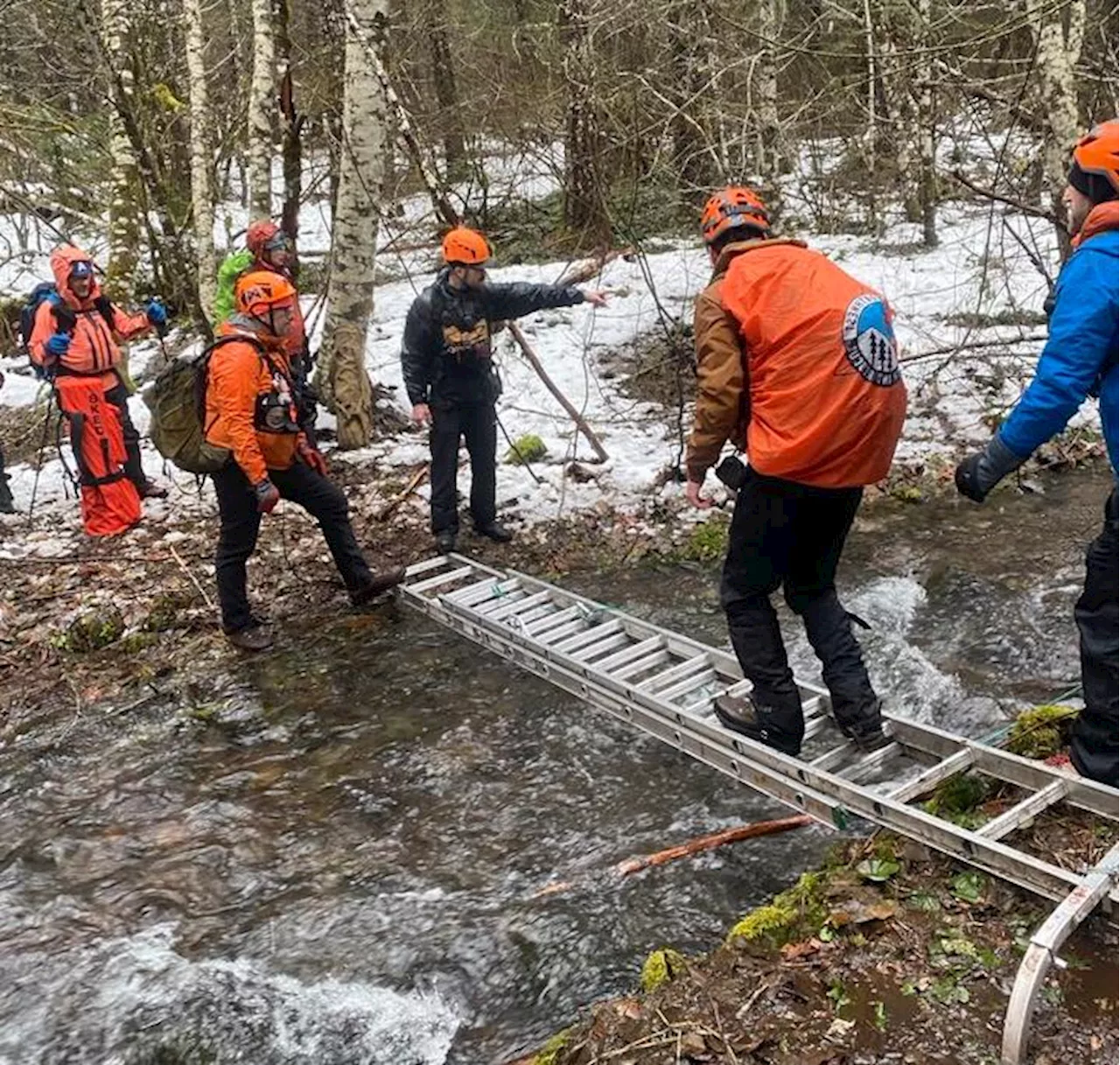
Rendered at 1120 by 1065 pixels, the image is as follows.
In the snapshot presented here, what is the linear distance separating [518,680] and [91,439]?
4370mm

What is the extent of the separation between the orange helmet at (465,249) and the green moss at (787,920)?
466 cm

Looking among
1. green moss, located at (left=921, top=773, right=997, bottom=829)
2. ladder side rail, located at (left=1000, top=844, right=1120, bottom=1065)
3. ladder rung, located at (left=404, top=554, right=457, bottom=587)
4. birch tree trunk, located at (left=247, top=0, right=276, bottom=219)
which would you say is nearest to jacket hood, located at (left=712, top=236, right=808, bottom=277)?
green moss, located at (left=921, top=773, right=997, bottom=829)

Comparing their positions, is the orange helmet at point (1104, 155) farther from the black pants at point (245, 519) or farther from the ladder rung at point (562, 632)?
the black pants at point (245, 519)

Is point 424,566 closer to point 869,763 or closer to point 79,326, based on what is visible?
point 79,326

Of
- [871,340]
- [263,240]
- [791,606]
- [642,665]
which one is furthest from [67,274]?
[871,340]

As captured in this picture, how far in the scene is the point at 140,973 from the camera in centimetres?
404

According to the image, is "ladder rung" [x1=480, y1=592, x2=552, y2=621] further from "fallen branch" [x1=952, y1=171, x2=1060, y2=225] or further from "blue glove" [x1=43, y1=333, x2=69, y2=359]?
"blue glove" [x1=43, y1=333, x2=69, y2=359]

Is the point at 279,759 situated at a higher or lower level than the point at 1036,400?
lower

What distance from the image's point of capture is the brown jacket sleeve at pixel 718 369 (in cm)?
403

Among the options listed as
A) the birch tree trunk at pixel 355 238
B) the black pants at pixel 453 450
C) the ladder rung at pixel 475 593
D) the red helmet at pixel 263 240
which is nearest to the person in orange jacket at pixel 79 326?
the red helmet at pixel 263 240

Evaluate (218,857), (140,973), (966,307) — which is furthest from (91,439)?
(966,307)

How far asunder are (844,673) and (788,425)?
1187mm

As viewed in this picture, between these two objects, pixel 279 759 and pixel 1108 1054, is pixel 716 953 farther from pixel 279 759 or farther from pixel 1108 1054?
pixel 279 759

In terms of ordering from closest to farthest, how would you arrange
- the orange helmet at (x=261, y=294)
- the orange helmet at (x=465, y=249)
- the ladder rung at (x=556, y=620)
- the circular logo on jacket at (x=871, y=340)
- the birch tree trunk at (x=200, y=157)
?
the circular logo on jacket at (x=871, y=340)
the orange helmet at (x=261, y=294)
the ladder rung at (x=556, y=620)
the orange helmet at (x=465, y=249)
the birch tree trunk at (x=200, y=157)
